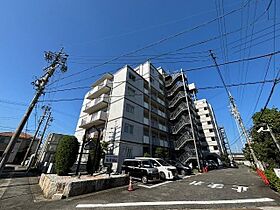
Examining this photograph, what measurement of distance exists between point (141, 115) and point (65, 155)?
1339cm

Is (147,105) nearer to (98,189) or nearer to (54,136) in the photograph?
(98,189)

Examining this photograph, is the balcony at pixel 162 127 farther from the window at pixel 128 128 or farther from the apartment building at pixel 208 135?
the apartment building at pixel 208 135

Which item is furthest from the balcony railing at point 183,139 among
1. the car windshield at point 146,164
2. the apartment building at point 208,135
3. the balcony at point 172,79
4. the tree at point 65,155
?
the tree at point 65,155

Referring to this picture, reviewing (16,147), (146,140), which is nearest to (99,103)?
(146,140)

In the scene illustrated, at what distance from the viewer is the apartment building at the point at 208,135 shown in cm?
4394

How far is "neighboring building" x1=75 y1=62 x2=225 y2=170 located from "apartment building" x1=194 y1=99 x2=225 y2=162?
16.8m

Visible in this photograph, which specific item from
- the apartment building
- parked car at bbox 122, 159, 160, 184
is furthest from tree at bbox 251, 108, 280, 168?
the apartment building

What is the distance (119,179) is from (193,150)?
1953cm

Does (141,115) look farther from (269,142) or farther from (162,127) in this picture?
(269,142)

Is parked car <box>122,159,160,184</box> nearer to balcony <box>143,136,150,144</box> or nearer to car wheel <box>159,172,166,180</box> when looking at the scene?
car wheel <box>159,172,166,180</box>

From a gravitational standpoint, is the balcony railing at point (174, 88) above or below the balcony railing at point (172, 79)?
below

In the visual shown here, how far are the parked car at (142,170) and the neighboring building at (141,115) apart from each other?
172 inches

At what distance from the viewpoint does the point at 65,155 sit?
12352 mm

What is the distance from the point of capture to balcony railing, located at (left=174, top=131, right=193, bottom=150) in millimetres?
27403
